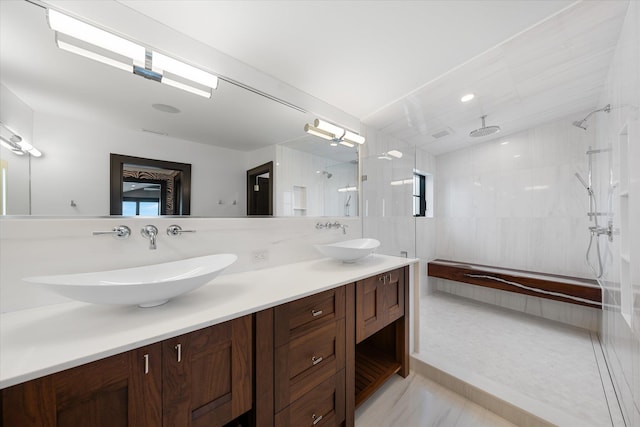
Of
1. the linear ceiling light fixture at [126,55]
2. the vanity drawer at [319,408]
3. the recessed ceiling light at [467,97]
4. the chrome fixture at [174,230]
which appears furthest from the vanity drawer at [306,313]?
the recessed ceiling light at [467,97]

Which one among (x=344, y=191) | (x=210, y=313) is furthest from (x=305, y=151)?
(x=210, y=313)

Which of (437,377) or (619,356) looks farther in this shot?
(437,377)

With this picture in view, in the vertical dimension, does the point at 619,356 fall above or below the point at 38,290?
below

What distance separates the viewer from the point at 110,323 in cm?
75

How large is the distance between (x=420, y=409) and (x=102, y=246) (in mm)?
2069

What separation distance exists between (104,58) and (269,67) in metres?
0.90

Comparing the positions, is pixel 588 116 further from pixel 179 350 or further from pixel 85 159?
pixel 85 159

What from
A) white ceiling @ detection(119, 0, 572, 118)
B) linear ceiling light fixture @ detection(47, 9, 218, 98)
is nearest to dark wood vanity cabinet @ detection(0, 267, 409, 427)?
linear ceiling light fixture @ detection(47, 9, 218, 98)

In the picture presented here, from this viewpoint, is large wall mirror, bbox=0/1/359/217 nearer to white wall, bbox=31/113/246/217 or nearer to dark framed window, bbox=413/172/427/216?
white wall, bbox=31/113/246/217

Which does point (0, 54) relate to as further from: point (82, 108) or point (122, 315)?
point (122, 315)

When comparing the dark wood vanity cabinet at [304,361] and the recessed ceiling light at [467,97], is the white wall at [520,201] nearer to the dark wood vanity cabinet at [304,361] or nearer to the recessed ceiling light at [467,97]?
Answer: the recessed ceiling light at [467,97]

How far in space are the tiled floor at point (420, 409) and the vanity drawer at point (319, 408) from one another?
332mm

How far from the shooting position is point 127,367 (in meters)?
0.64

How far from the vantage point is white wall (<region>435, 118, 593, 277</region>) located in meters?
2.65
